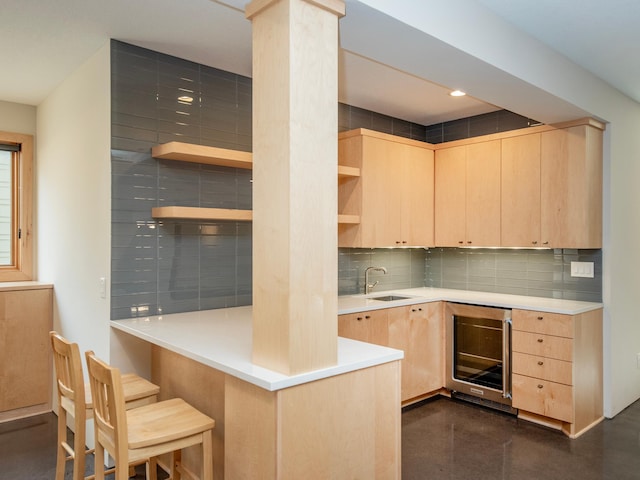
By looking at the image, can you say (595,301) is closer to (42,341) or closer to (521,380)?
(521,380)

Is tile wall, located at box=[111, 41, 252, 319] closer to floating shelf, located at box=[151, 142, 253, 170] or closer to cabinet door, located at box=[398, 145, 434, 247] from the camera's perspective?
floating shelf, located at box=[151, 142, 253, 170]

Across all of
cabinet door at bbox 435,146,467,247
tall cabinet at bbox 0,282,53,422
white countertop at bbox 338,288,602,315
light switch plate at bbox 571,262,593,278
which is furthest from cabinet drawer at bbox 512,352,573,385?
tall cabinet at bbox 0,282,53,422

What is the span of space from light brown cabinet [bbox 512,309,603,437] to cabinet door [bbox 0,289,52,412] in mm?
3652

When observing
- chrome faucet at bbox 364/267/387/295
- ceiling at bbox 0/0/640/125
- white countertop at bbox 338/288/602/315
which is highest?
ceiling at bbox 0/0/640/125

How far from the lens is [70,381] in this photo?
2246mm

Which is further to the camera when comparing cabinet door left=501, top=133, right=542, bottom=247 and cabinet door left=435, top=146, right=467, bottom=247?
cabinet door left=435, top=146, right=467, bottom=247

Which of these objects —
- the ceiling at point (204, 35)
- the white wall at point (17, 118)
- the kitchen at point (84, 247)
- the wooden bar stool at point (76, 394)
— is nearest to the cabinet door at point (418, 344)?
the ceiling at point (204, 35)

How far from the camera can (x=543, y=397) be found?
3.38 metres

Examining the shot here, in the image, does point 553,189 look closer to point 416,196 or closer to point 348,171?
point 416,196

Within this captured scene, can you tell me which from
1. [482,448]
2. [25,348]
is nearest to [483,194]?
[482,448]

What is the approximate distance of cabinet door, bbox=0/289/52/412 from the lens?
3.59 meters

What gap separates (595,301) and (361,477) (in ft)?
8.98

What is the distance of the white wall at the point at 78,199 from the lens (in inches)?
114

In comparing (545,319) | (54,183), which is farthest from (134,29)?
(545,319)
